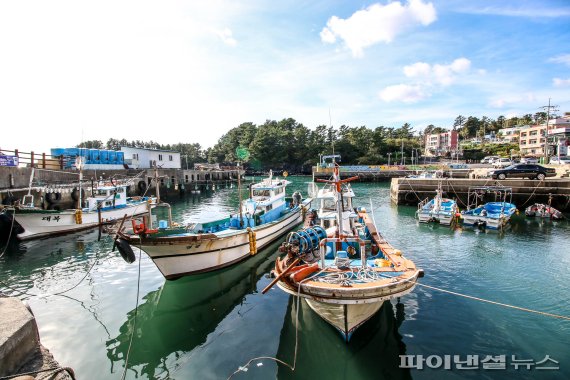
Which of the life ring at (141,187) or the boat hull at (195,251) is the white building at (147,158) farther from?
the boat hull at (195,251)

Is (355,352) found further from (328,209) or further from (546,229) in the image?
(546,229)

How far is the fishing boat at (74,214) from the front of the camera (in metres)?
19.3

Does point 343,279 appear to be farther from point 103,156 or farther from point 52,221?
point 103,156

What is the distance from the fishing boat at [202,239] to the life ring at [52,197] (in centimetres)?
1723

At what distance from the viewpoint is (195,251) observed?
12.2 metres

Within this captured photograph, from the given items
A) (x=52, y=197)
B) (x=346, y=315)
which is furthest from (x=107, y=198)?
(x=346, y=315)

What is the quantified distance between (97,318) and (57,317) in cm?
132

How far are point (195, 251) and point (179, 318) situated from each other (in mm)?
2802

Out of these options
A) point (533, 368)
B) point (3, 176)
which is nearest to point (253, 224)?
point (533, 368)

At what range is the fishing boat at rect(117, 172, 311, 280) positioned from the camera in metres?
11.0

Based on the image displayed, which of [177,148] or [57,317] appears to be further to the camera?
[177,148]

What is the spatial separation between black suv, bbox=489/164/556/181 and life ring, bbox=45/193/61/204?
1648 inches

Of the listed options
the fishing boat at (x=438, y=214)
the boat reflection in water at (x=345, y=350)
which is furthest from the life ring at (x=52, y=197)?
the fishing boat at (x=438, y=214)

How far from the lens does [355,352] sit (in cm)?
770
